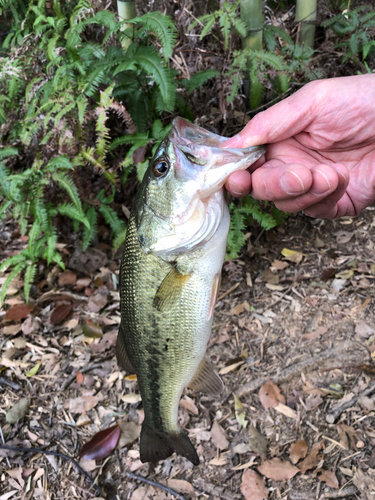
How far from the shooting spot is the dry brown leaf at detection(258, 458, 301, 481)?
2.84 m

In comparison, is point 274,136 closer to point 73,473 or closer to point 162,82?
point 162,82

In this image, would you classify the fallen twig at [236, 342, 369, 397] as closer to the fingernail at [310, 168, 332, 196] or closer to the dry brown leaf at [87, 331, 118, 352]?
the dry brown leaf at [87, 331, 118, 352]

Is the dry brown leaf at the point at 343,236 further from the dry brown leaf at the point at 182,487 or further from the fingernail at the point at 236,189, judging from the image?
the dry brown leaf at the point at 182,487

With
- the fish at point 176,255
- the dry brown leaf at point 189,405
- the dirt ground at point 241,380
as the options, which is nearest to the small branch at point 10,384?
the dirt ground at point 241,380

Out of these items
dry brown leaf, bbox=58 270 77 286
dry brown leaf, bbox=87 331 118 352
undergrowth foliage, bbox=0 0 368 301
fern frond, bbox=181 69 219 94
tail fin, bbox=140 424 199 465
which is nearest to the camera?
tail fin, bbox=140 424 199 465

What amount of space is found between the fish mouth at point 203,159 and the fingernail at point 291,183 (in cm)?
18

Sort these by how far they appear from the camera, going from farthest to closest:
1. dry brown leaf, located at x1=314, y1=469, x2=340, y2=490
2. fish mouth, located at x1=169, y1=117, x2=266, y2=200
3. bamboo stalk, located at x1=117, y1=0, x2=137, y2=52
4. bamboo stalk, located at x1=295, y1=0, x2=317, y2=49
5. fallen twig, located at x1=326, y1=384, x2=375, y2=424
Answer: bamboo stalk, located at x1=295, y1=0, x2=317, y2=49 → bamboo stalk, located at x1=117, y1=0, x2=137, y2=52 → fallen twig, located at x1=326, y1=384, x2=375, y2=424 → dry brown leaf, located at x1=314, y1=469, x2=340, y2=490 → fish mouth, located at x1=169, y1=117, x2=266, y2=200

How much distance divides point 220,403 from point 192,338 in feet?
5.18

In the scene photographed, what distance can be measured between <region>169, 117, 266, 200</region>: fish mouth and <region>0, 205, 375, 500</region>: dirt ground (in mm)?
2170

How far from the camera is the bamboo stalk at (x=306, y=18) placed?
4.26 m

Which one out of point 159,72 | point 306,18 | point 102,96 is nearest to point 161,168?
point 159,72

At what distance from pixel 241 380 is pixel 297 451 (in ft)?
2.38

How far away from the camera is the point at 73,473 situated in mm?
3135

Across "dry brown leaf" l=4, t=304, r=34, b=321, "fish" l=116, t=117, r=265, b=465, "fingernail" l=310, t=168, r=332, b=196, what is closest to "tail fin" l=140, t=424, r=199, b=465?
"fish" l=116, t=117, r=265, b=465
